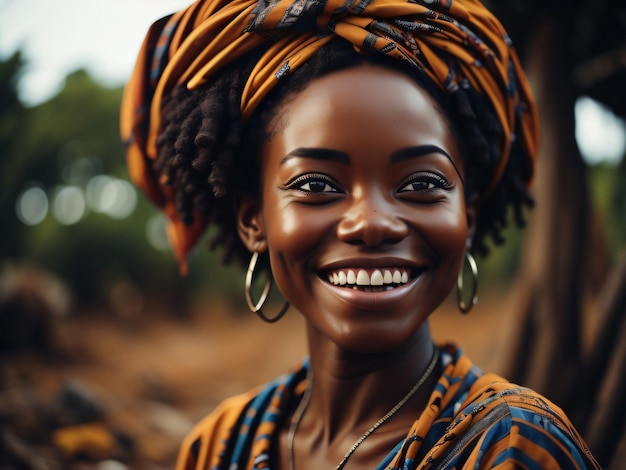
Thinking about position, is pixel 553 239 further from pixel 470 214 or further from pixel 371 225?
pixel 371 225

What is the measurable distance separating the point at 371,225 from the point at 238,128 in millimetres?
423

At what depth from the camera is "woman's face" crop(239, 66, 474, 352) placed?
4.19ft

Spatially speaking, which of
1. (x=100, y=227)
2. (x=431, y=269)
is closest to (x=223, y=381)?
(x=100, y=227)

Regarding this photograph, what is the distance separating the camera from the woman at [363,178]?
1276mm

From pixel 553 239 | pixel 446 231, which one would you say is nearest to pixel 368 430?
pixel 446 231

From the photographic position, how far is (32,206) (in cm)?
445

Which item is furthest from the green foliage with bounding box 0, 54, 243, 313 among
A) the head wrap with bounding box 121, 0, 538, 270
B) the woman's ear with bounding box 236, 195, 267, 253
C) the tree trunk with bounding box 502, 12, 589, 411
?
the tree trunk with bounding box 502, 12, 589, 411

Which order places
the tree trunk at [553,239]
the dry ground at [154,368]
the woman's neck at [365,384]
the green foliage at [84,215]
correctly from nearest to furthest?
1. the woman's neck at [365,384]
2. the tree trunk at [553,239]
3. the dry ground at [154,368]
4. the green foliage at [84,215]

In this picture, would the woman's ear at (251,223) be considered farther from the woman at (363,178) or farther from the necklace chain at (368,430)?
the necklace chain at (368,430)

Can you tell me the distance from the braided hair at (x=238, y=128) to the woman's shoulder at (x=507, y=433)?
51cm

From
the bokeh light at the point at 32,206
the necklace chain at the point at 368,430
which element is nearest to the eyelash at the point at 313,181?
the necklace chain at the point at 368,430

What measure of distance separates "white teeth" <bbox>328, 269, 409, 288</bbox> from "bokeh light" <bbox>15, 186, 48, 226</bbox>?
3.57 metres

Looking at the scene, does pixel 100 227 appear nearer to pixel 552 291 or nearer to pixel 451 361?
pixel 552 291

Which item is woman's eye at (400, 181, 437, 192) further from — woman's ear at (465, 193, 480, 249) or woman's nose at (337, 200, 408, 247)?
woman's ear at (465, 193, 480, 249)
